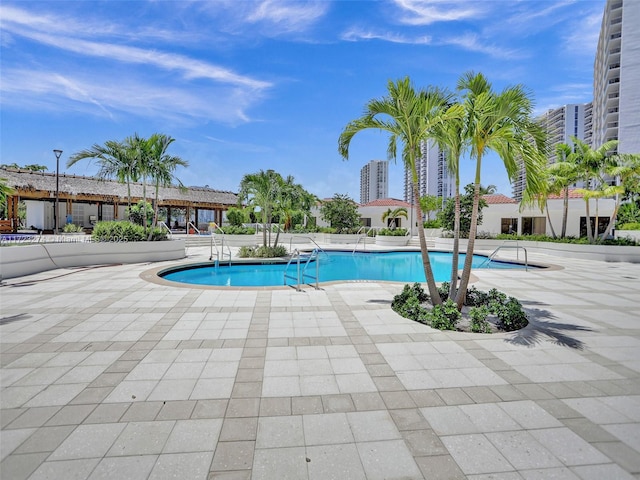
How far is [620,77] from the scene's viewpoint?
48.6 m

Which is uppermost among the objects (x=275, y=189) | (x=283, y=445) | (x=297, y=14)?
(x=297, y=14)

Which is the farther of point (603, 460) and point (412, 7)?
point (412, 7)

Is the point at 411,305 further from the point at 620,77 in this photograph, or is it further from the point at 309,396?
the point at 620,77

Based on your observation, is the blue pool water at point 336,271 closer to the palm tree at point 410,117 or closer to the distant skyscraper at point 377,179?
the palm tree at point 410,117

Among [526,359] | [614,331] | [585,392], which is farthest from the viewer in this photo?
[614,331]

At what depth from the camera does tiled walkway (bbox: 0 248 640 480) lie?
2186 mm

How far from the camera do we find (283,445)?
236cm

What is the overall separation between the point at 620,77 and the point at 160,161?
6618cm

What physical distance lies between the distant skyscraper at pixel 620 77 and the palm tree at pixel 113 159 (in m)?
62.0

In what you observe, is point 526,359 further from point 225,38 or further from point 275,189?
point 275,189

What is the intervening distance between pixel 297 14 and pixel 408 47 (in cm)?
319

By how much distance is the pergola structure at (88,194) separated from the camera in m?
21.3

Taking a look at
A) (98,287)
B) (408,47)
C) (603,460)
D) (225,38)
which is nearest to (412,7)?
(408,47)

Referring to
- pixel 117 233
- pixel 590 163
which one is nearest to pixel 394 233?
pixel 590 163
